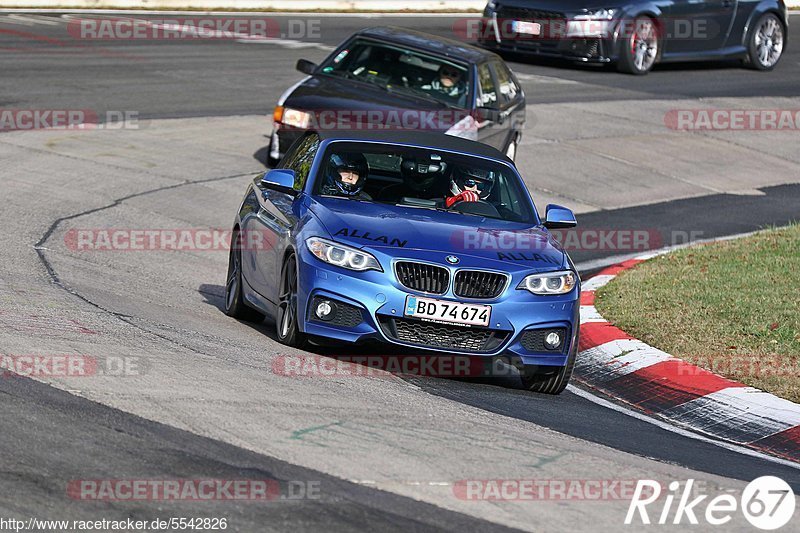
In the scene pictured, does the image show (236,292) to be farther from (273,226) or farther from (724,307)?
(724,307)

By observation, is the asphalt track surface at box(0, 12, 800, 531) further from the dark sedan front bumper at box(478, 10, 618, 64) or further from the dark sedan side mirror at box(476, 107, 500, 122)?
the dark sedan front bumper at box(478, 10, 618, 64)

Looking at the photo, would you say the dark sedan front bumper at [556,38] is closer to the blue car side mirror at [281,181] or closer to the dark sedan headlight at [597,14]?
the dark sedan headlight at [597,14]

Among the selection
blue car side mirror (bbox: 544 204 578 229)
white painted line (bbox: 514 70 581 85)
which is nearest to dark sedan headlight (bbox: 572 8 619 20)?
white painted line (bbox: 514 70 581 85)

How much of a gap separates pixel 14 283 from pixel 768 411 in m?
5.18

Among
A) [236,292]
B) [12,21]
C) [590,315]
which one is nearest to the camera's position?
[236,292]

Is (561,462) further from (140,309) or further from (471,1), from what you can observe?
(471,1)

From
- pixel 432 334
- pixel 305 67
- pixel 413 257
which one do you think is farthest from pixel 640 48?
pixel 432 334

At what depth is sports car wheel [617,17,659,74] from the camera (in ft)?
83.5

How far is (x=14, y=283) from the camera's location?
9.98 m

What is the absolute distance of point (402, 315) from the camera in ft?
27.8

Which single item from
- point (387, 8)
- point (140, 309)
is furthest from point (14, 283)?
point (387, 8)

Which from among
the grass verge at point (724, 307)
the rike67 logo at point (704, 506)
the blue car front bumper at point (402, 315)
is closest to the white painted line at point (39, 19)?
the grass verge at point (724, 307)

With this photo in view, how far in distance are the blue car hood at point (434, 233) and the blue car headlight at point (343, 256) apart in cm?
6

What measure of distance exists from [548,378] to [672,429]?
0.89 m
